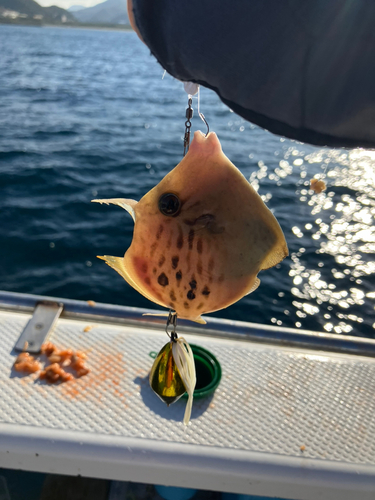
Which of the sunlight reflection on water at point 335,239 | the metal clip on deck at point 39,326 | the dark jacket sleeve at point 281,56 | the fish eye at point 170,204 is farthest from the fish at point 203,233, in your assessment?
the sunlight reflection on water at point 335,239

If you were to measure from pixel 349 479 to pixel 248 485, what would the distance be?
2.23 feet

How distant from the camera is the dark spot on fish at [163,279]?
1.44m

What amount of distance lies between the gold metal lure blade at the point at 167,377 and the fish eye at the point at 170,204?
790mm

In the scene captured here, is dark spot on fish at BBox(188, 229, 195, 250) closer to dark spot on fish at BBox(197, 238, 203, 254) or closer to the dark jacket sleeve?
dark spot on fish at BBox(197, 238, 203, 254)

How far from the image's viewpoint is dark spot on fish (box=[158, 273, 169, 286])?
56.6 inches

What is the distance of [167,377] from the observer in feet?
6.34

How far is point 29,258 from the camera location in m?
7.64

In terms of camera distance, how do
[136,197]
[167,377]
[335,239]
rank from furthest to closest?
[136,197]
[335,239]
[167,377]

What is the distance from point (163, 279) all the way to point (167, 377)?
73cm

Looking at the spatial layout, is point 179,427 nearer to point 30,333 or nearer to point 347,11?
point 30,333

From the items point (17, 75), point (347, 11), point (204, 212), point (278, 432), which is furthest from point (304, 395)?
point (17, 75)

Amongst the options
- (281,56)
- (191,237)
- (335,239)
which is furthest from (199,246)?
(335,239)

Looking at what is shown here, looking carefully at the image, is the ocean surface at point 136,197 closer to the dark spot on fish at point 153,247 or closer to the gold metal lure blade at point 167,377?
the gold metal lure blade at point 167,377

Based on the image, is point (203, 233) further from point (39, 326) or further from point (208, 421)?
point (39, 326)
